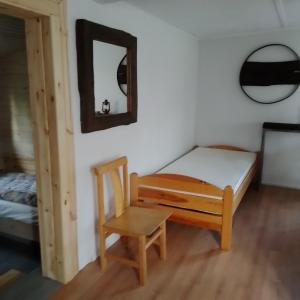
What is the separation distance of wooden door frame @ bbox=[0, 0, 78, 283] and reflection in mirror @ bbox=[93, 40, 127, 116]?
0.34 metres

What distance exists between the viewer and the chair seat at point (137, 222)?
2178mm

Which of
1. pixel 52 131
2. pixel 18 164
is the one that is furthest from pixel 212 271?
pixel 18 164

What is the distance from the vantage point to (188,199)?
2648 mm

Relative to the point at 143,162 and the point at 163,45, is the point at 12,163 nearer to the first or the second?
the point at 143,162

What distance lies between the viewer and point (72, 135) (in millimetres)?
2086

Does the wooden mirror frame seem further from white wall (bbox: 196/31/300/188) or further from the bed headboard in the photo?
white wall (bbox: 196/31/300/188)

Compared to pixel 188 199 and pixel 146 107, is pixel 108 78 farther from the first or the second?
pixel 188 199

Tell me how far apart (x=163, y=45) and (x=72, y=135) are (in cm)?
172

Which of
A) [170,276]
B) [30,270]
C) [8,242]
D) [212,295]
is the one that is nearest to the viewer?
[212,295]

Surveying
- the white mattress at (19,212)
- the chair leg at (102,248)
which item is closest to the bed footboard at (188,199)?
the chair leg at (102,248)

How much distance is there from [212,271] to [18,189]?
76.2 inches

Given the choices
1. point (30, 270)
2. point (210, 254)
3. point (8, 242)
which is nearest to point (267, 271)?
point (210, 254)

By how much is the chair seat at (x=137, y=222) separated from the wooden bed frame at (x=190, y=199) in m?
0.25

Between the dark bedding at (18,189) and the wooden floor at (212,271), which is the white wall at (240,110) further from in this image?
the dark bedding at (18,189)
